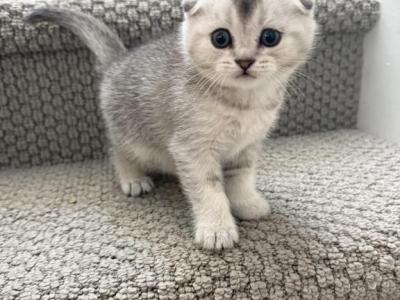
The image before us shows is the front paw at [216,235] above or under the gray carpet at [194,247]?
above

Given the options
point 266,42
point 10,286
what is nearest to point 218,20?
point 266,42

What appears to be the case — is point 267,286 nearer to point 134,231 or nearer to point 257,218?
point 257,218

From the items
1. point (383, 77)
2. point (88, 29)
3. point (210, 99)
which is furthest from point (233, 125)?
point (383, 77)

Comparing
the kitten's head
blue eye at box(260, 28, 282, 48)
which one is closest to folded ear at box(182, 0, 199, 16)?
the kitten's head

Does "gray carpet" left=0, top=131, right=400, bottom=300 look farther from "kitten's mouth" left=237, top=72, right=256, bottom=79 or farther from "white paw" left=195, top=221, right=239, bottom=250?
"kitten's mouth" left=237, top=72, right=256, bottom=79

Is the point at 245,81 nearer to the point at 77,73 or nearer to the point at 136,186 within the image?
the point at 136,186

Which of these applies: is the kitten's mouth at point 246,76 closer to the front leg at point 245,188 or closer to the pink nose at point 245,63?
the pink nose at point 245,63

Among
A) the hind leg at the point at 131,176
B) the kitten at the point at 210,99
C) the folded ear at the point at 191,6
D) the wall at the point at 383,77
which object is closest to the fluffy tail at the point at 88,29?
the kitten at the point at 210,99
